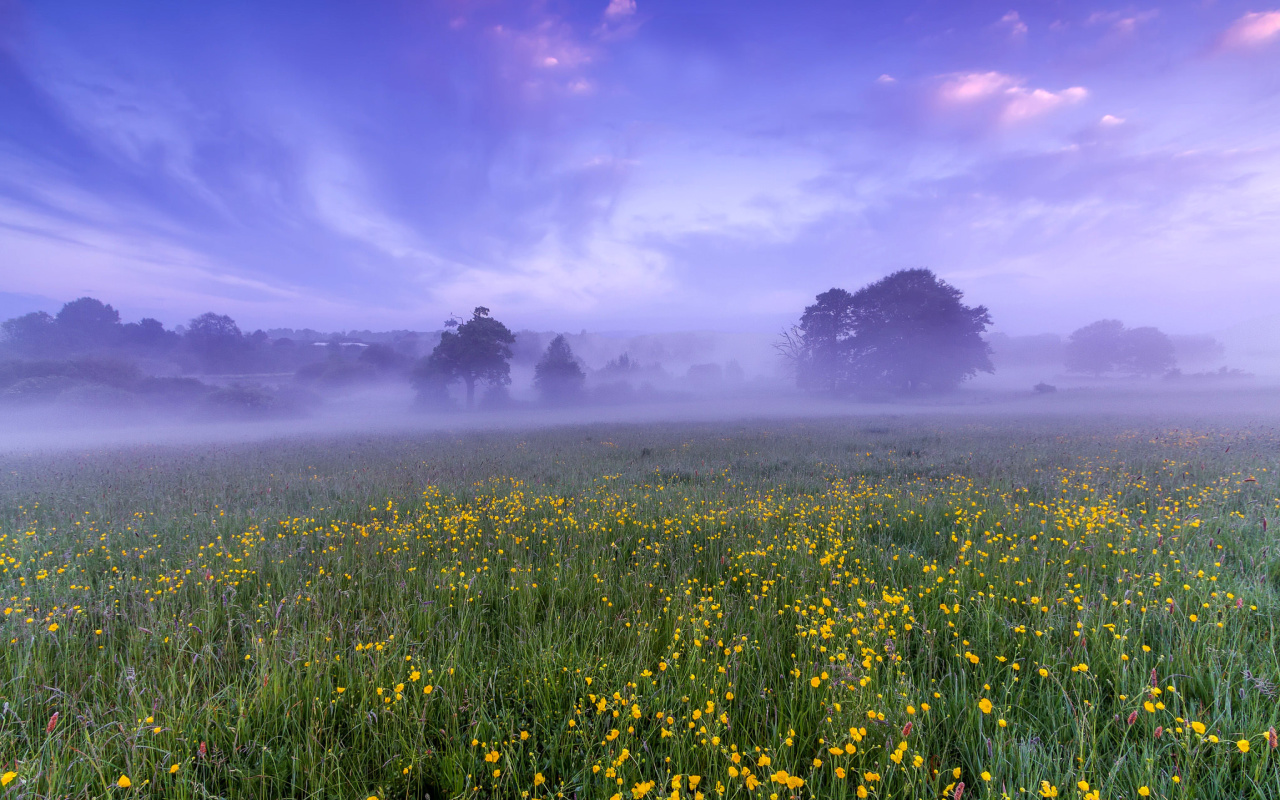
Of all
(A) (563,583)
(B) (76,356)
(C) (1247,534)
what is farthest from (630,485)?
(B) (76,356)

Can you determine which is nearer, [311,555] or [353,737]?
[353,737]

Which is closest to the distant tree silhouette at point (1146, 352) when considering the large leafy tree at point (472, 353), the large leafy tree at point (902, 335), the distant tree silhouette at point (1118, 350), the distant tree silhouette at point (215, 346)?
the distant tree silhouette at point (1118, 350)

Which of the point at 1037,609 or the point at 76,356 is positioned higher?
the point at 76,356

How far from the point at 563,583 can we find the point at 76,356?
282 ft

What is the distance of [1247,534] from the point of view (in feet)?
16.5

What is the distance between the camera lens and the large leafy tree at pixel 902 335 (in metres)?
52.5

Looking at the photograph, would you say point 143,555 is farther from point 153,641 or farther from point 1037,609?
point 1037,609

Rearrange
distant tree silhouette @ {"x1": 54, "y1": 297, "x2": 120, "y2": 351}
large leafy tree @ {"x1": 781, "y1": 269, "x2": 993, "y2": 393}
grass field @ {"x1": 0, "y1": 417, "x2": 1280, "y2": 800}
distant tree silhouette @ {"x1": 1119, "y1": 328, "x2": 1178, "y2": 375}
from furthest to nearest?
distant tree silhouette @ {"x1": 1119, "y1": 328, "x2": 1178, "y2": 375} < distant tree silhouette @ {"x1": 54, "y1": 297, "x2": 120, "y2": 351} < large leafy tree @ {"x1": 781, "y1": 269, "x2": 993, "y2": 393} < grass field @ {"x1": 0, "y1": 417, "x2": 1280, "y2": 800}

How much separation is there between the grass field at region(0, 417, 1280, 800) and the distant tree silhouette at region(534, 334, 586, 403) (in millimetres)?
61678

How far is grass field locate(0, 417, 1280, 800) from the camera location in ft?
6.90

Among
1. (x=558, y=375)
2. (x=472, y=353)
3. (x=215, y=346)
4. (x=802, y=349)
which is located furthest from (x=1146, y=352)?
(x=215, y=346)

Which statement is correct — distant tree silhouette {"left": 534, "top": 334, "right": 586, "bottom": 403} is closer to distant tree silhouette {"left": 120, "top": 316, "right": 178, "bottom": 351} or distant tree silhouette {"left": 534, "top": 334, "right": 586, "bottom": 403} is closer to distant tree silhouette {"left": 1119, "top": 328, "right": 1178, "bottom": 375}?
distant tree silhouette {"left": 120, "top": 316, "right": 178, "bottom": 351}

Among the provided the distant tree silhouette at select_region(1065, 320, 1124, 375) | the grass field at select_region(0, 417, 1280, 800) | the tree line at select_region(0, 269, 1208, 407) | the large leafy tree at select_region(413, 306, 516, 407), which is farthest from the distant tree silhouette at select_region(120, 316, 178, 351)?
the distant tree silhouette at select_region(1065, 320, 1124, 375)

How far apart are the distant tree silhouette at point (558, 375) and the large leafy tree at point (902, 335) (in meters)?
35.3
